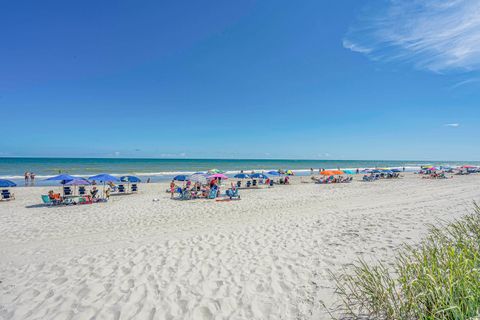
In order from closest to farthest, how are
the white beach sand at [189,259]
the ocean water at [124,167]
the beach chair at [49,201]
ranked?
the white beach sand at [189,259] < the beach chair at [49,201] < the ocean water at [124,167]

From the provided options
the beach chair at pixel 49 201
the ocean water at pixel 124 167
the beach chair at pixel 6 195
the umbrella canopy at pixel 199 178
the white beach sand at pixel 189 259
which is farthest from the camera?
the ocean water at pixel 124 167

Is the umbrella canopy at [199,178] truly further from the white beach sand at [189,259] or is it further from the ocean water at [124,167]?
the ocean water at [124,167]

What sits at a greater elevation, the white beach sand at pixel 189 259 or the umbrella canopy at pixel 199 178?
the umbrella canopy at pixel 199 178

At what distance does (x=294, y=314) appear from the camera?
3.23 m

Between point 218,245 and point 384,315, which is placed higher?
point 384,315

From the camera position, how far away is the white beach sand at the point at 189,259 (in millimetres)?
3465

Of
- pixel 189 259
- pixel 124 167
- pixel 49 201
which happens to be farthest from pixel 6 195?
pixel 124 167

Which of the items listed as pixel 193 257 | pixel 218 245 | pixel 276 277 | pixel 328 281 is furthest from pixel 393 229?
pixel 193 257

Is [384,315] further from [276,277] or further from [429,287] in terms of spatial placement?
[276,277]

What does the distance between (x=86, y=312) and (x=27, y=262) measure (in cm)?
308

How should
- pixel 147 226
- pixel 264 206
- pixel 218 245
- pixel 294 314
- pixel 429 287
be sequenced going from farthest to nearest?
pixel 264 206
pixel 147 226
pixel 218 245
pixel 294 314
pixel 429 287

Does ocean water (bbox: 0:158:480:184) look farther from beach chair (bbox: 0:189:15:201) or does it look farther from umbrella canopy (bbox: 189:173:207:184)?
umbrella canopy (bbox: 189:173:207:184)

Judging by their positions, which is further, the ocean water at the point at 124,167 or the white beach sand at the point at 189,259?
the ocean water at the point at 124,167

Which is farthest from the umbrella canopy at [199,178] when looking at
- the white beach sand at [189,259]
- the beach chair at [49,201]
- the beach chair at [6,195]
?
the beach chair at [6,195]
